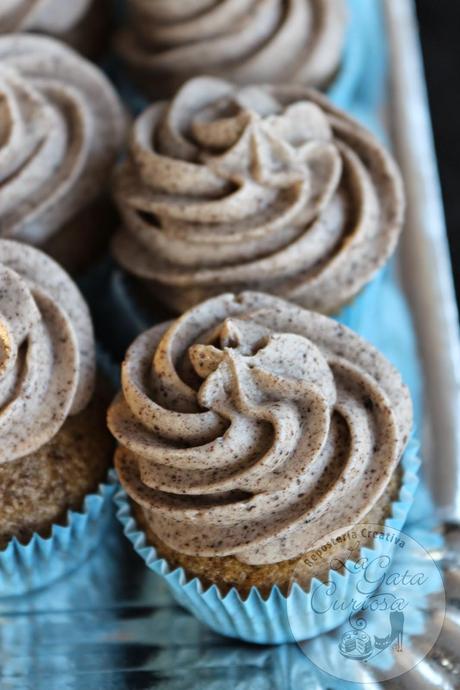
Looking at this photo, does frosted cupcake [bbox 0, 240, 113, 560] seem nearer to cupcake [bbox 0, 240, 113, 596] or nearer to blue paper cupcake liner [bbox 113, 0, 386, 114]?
cupcake [bbox 0, 240, 113, 596]

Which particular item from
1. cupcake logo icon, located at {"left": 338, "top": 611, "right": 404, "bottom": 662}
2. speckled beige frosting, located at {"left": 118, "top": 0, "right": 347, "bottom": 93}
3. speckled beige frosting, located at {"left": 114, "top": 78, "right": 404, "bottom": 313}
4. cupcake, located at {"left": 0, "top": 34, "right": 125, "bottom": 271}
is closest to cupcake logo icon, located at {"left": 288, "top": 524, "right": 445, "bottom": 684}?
cupcake logo icon, located at {"left": 338, "top": 611, "right": 404, "bottom": 662}

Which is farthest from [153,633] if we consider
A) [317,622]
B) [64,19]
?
[64,19]

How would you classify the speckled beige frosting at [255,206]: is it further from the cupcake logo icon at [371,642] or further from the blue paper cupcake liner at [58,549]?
the cupcake logo icon at [371,642]

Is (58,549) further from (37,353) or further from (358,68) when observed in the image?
(358,68)

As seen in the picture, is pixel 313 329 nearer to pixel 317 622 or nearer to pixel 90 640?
pixel 317 622

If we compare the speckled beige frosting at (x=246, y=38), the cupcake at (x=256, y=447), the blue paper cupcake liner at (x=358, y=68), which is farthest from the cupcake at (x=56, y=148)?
the cupcake at (x=256, y=447)

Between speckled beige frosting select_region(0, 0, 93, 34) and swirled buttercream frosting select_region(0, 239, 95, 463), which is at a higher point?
speckled beige frosting select_region(0, 0, 93, 34)

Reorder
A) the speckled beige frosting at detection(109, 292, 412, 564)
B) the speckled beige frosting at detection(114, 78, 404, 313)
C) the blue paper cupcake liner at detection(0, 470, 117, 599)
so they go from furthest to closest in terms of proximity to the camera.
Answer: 1. the speckled beige frosting at detection(114, 78, 404, 313)
2. the blue paper cupcake liner at detection(0, 470, 117, 599)
3. the speckled beige frosting at detection(109, 292, 412, 564)
